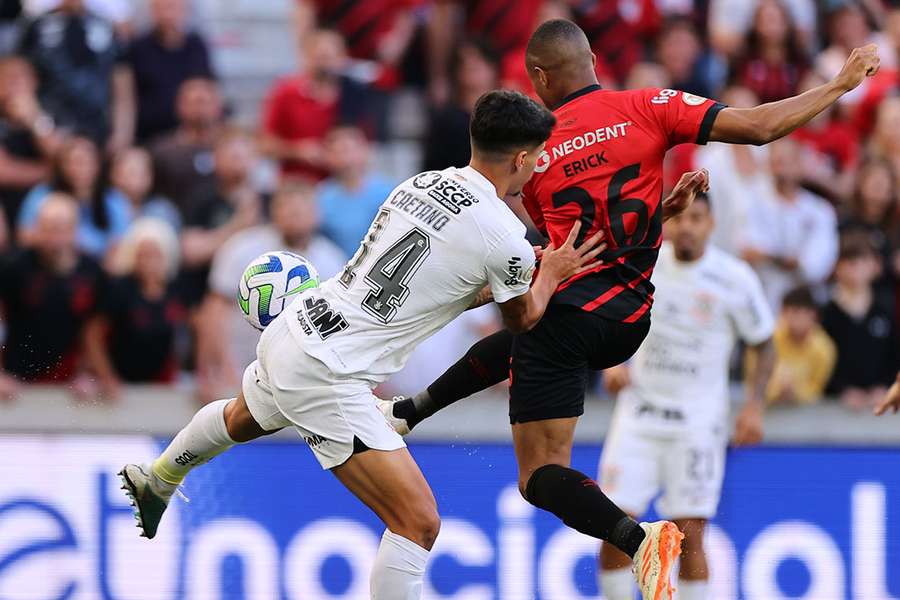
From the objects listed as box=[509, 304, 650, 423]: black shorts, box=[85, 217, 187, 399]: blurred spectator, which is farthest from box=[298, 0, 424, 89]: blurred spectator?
box=[509, 304, 650, 423]: black shorts

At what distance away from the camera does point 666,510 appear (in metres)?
9.10

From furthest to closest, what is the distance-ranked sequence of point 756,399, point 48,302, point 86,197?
1. point 86,197
2. point 48,302
3. point 756,399

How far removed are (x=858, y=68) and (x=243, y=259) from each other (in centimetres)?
501

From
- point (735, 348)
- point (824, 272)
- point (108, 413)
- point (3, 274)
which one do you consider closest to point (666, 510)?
point (735, 348)

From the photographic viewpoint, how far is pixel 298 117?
11578 mm

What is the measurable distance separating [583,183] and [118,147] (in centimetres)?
541

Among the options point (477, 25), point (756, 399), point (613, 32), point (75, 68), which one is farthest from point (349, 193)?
point (756, 399)

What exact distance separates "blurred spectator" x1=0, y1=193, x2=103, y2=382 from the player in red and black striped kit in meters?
3.97

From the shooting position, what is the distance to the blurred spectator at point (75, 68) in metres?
11.5

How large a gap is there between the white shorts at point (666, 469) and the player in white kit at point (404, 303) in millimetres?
2724

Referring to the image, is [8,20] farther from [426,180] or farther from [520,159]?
[520,159]

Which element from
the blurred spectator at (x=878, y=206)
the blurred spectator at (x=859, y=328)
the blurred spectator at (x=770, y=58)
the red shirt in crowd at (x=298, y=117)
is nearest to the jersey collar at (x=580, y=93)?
the blurred spectator at (x=859, y=328)

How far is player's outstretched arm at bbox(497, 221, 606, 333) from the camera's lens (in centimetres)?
643

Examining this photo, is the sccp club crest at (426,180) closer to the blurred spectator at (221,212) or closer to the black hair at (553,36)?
the black hair at (553,36)
